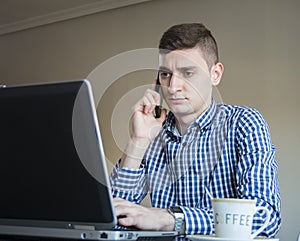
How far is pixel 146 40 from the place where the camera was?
3713mm

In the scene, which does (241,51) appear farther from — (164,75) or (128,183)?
(128,183)

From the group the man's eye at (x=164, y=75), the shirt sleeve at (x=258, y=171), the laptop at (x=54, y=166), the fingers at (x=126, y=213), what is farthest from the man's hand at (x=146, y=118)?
the laptop at (x=54, y=166)

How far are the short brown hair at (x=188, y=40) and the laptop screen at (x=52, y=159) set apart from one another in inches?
29.3

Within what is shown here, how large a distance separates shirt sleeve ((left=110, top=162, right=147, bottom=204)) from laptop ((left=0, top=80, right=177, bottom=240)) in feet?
1.76

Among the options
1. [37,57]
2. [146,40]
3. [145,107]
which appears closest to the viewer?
[145,107]

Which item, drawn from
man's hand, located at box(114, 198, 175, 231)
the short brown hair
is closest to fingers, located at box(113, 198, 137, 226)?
man's hand, located at box(114, 198, 175, 231)

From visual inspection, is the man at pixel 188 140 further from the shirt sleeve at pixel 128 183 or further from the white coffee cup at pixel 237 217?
the white coffee cup at pixel 237 217

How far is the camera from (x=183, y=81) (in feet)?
Result: 4.93

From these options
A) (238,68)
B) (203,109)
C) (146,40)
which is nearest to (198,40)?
(203,109)

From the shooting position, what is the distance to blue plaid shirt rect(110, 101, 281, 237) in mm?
1309

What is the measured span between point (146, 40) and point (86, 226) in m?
2.96

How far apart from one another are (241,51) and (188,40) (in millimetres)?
1785

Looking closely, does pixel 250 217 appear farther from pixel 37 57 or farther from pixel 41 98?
pixel 37 57

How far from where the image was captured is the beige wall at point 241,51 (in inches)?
119
